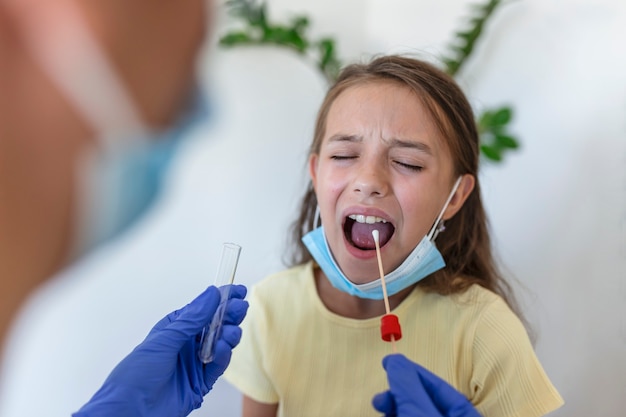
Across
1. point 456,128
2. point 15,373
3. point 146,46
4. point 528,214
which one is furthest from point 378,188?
point 15,373

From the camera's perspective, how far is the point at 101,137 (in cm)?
133

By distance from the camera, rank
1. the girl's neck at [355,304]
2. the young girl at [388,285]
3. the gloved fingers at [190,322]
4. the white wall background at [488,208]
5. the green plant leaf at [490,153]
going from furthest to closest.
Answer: the green plant leaf at [490,153] < the white wall background at [488,208] < the girl's neck at [355,304] < the young girl at [388,285] < the gloved fingers at [190,322]

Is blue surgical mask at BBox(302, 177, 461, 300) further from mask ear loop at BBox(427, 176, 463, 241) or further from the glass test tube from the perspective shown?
the glass test tube

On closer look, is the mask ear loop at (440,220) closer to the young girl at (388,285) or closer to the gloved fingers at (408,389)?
the young girl at (388,285)

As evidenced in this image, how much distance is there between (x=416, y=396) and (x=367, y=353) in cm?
35

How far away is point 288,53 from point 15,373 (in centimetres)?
120

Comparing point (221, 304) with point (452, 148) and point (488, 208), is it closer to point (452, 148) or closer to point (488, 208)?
point (452, 148)

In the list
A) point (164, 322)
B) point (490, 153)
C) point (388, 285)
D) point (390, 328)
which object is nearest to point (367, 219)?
point (388, 285)

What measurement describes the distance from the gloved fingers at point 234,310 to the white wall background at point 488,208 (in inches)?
17.0

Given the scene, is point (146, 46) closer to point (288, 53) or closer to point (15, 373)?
point (288, 53)

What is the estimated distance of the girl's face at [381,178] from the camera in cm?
99

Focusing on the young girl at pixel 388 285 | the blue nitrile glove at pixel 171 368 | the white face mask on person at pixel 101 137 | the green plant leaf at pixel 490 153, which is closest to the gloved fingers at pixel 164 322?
the blue nitrile glove at pixel 171 368

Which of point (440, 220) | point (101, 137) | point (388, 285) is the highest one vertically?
point (101, 137)

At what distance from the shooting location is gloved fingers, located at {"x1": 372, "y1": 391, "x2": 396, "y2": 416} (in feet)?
2.43
